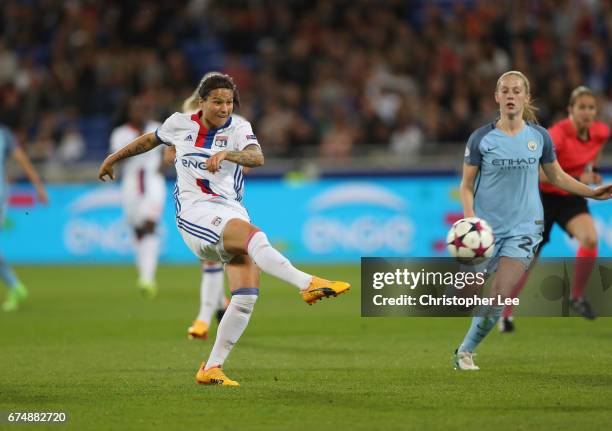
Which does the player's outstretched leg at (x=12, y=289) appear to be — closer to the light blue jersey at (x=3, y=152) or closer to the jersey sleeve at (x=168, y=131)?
the light blue jersey at (x=3, y=152)

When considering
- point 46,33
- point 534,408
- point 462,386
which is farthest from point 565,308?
point 46,33

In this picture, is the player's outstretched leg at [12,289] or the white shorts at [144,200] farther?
the white shorts at [144,200]

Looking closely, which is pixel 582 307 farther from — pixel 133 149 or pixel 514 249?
pixel 133 149

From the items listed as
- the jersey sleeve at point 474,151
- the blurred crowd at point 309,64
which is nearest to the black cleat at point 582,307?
the jersey sleeve at point 474,151

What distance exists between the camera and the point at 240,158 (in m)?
7.77

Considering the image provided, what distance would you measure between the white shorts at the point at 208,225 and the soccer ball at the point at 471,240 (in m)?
1.54

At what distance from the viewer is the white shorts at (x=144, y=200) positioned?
15.3m

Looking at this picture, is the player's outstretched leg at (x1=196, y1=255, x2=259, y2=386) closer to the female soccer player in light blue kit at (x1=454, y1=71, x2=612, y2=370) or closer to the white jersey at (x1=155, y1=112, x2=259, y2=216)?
the white jersey at (x1=155, y1=112, x2=259, y2=216)

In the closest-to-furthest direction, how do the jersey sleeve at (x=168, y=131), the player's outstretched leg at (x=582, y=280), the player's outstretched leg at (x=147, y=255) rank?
the jersey sleeve at (x=168, y=131) < the player's outstretched leg at (x=582, y=280) < the player's outstretched leg at (x=147, y=255)

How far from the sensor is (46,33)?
26.0 m

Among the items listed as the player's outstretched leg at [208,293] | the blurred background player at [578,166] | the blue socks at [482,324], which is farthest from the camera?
the blurred background player at [578,166]

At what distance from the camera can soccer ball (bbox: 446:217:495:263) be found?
26.6 feet

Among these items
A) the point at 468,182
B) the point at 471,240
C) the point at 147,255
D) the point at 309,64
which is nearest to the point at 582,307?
the point at 468,182

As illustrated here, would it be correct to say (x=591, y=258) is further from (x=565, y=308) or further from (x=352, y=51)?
(x=352, y=51)
